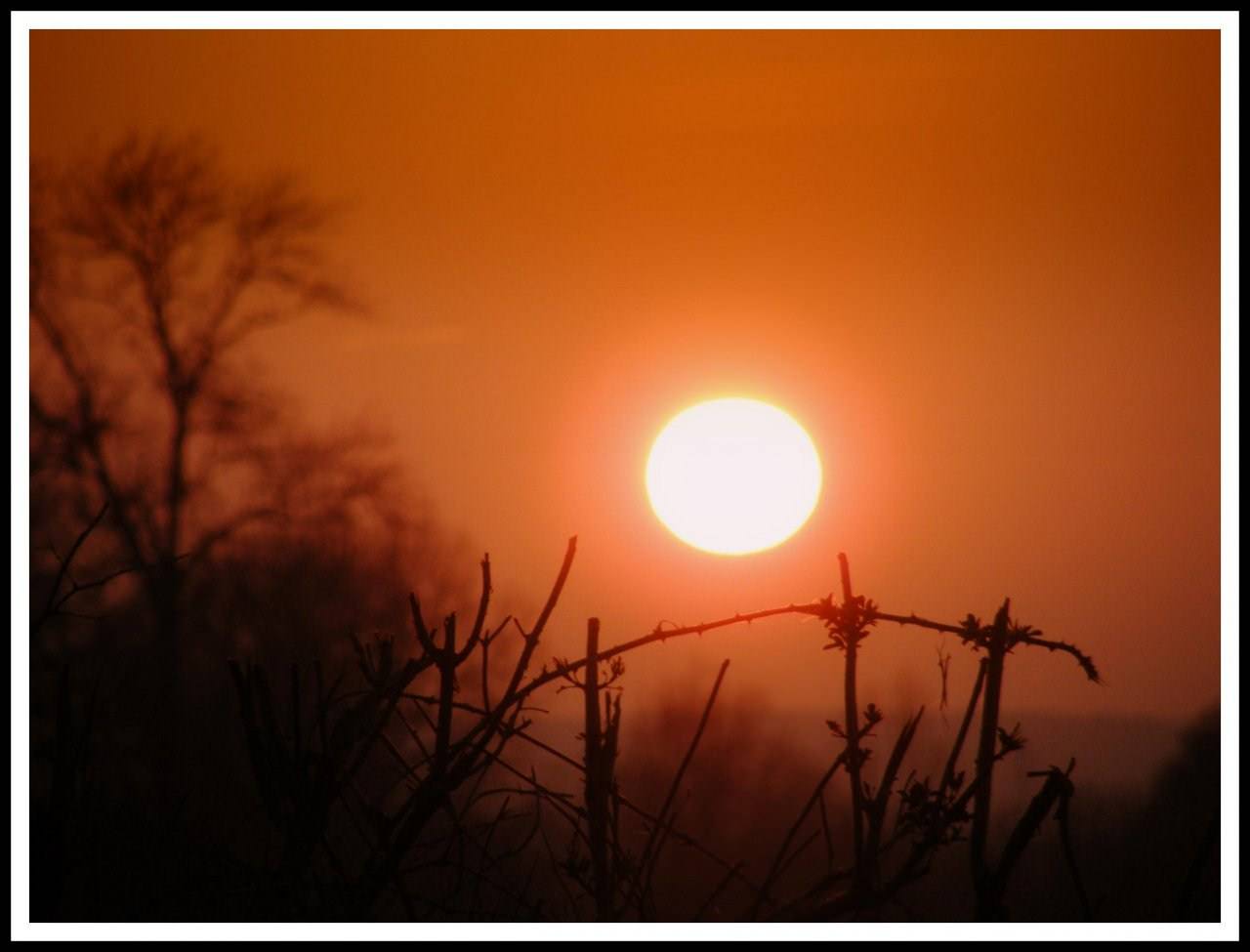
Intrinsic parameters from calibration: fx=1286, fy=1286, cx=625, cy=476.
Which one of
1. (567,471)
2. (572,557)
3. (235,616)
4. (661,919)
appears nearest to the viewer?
(572,557)

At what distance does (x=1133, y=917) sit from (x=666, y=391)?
279 cm

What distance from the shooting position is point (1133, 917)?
1323mm

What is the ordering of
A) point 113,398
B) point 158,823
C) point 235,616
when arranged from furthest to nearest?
point 113,398
point 235,616
point 158,823

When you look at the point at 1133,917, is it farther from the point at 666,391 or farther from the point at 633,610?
the point at 666,391

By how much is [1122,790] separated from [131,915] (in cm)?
226

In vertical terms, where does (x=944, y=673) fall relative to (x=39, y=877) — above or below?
above

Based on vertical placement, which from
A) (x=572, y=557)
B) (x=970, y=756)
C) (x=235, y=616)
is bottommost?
(x=235, y=616)

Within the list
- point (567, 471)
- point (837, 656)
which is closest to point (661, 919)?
point (837, 656)

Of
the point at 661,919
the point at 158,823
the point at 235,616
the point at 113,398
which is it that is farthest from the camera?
the point at 113,398

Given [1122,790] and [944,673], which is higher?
[944,673]

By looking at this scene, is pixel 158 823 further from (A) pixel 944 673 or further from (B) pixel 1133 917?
(B) pixel 1133 917

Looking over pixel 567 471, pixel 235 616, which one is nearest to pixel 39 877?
pixel 567 471

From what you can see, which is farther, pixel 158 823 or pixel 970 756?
pixel 158 823

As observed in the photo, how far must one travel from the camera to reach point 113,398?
8680 mm
